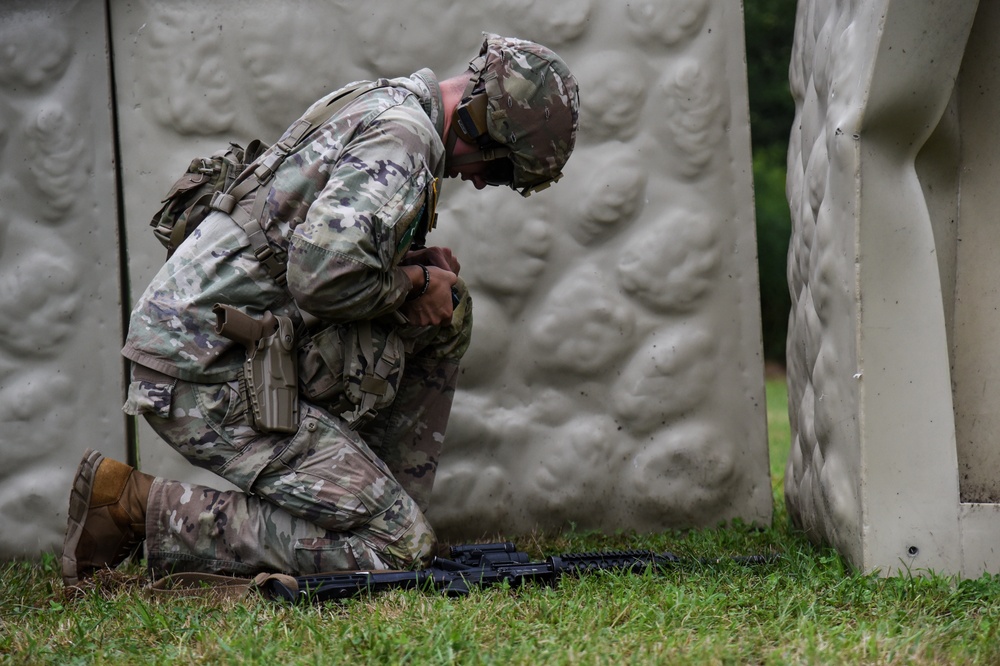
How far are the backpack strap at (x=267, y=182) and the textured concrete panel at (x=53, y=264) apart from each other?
3.04 ft

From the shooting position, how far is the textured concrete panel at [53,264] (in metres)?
3.77

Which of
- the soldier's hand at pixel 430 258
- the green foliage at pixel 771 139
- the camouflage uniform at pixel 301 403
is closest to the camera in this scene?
the camouflage uniform at pixel 301 403

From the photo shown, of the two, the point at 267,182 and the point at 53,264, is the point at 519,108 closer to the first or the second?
the point at 267,182

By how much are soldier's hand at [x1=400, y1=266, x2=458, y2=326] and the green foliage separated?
390 inches

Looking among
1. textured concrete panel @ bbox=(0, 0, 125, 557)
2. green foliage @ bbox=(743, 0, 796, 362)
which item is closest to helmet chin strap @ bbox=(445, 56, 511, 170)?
textured concrete panel @ bbox=(0, 0, 125, 557)

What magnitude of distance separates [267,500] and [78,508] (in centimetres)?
53

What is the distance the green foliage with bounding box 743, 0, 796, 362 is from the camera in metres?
12.7

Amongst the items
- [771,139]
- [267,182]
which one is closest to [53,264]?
[267,182]

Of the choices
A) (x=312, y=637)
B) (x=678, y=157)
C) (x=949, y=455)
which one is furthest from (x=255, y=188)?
(x=949, y=455)

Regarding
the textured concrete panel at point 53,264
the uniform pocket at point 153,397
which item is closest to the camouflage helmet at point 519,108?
the uniform pocket at point 153,397

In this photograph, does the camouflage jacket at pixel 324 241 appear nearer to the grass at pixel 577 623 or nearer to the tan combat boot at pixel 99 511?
the tan combat boot at pixel 99 511

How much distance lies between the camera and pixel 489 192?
3889mm

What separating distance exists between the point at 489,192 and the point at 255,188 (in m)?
1.03

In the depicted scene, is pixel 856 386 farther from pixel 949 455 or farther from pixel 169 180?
pixel 169 180
